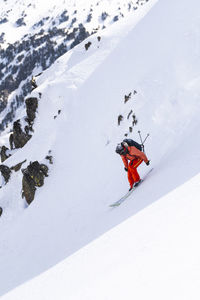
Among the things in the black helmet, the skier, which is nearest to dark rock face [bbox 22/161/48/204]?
the skier

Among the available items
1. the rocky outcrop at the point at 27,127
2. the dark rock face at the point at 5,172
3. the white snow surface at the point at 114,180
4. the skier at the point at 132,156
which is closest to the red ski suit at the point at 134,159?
the skier at the point at 132,156

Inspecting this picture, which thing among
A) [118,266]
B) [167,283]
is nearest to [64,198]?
[118,266]

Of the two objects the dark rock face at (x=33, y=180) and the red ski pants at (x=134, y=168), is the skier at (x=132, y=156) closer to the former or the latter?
the red ski pants at (x=134, y=168)

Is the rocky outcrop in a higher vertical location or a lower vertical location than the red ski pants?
higher

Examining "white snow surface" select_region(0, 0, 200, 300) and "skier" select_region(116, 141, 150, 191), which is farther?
"skier" select_region(116, 141, 150, 191)

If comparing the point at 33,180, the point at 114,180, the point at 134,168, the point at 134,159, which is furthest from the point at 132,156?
the point at 33,180

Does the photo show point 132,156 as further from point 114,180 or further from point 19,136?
point 19,136

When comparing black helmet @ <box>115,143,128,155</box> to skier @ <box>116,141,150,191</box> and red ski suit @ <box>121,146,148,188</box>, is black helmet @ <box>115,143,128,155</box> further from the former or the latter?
red ski suit @ <box>121,146,148,188</box>

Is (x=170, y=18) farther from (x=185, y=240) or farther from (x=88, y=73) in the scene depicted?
(x=185, y=240)

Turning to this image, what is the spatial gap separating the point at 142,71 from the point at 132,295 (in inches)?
820

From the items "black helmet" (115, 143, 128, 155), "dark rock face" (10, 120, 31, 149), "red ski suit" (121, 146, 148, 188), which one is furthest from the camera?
"dark rock face" (10, 120, 31, 149)

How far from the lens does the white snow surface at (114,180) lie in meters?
4.80

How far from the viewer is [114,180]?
1483 centimetres

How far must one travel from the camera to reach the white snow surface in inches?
189
